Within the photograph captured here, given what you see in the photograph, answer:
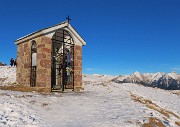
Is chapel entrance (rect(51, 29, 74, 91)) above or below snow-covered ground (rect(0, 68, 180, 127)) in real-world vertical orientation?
above

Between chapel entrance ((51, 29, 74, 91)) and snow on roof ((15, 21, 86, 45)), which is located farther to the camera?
chapel entrance ((51, 29, 74, 91))

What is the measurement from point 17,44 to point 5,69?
12.4 m

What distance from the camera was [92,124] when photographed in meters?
8.61

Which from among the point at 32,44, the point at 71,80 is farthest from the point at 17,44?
the point at 71,80

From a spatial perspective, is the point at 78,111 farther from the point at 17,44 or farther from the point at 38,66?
the point at 17,44

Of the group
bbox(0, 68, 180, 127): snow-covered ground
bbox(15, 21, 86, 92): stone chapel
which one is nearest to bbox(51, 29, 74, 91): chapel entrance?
bbox(15, 21, 86, 92): stone chapel

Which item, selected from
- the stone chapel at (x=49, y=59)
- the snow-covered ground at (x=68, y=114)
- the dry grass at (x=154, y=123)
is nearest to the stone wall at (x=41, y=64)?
the stone chapel at (x=49, y=59)

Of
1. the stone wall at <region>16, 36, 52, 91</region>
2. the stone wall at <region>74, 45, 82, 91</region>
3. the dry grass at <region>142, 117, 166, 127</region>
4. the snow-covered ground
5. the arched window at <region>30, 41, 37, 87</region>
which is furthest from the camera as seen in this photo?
the stone wall at <region>74, 45, 82, 91</region>

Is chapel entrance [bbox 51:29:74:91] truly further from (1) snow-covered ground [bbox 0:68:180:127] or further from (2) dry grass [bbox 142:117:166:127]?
(2) dry grass [bbox 142:117:166:127]

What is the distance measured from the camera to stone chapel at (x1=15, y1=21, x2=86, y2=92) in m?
17.1

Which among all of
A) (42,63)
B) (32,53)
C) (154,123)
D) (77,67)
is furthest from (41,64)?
(154,123)

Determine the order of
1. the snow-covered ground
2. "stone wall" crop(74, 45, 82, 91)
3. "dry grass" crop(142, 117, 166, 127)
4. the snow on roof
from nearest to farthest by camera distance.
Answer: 1. the snow-covered ground
2. "dry grass" crop(142, 117, 166, 127)
3. the snow on roof
4. "stone wall" crop(74, 45, 82, 91)

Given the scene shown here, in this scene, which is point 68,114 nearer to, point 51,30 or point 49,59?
point 49,59

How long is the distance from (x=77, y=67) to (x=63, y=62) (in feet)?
4.19
